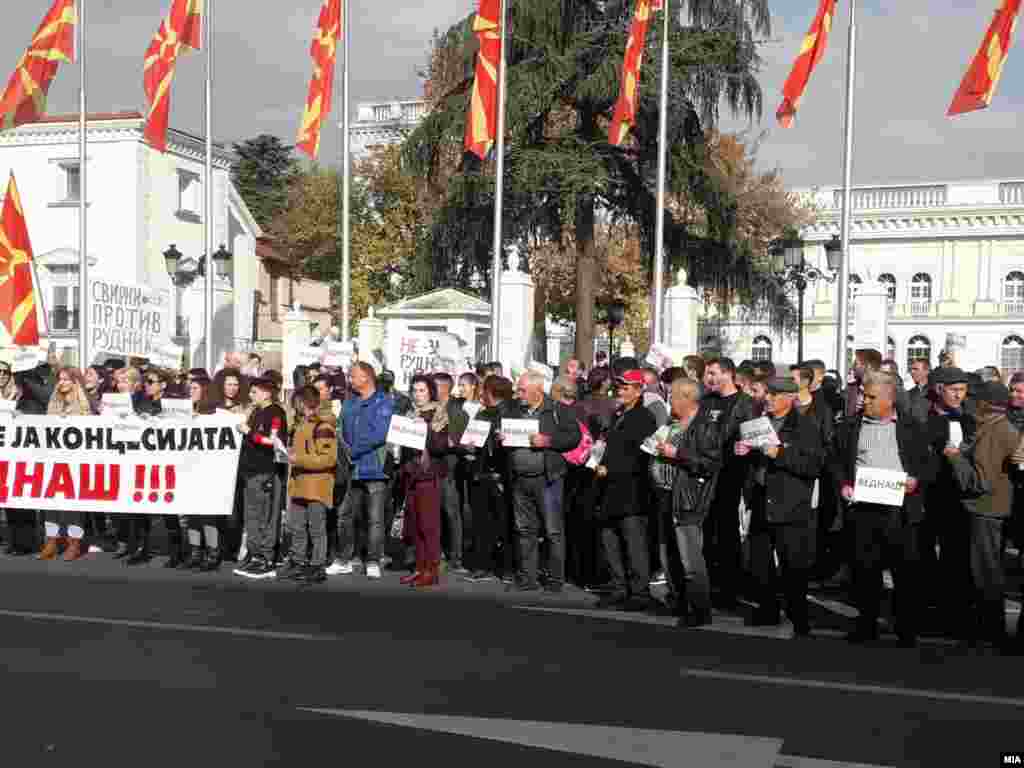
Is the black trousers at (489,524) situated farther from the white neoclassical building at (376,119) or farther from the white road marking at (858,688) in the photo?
the white neoclassical building at (376,119)

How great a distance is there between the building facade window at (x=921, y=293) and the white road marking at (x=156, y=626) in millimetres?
60816

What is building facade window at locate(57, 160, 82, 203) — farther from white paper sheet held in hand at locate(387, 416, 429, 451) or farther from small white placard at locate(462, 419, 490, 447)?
small white placard at locate(462, 419, 490, 447)

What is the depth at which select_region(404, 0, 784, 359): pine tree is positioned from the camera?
29.2 meters

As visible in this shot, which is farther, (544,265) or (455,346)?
(544,265)

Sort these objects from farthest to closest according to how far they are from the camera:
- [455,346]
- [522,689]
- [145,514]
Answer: [455,346] → [145,514] → [522,689]

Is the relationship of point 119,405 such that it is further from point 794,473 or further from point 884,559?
point 884,559

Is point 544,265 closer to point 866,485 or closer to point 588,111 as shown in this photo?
point 588,111

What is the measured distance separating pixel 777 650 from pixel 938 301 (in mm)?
59825

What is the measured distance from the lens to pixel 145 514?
43.8ft

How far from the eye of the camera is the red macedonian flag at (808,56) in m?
20.6

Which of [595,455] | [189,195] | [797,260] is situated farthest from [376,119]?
[595,455]

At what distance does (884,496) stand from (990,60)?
10910 mm

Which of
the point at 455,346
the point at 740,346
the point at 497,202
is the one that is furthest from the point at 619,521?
the point at 740,346

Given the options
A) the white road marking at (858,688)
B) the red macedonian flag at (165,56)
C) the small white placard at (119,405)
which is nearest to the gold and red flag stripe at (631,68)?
the red macedonian flag at (165,56)
